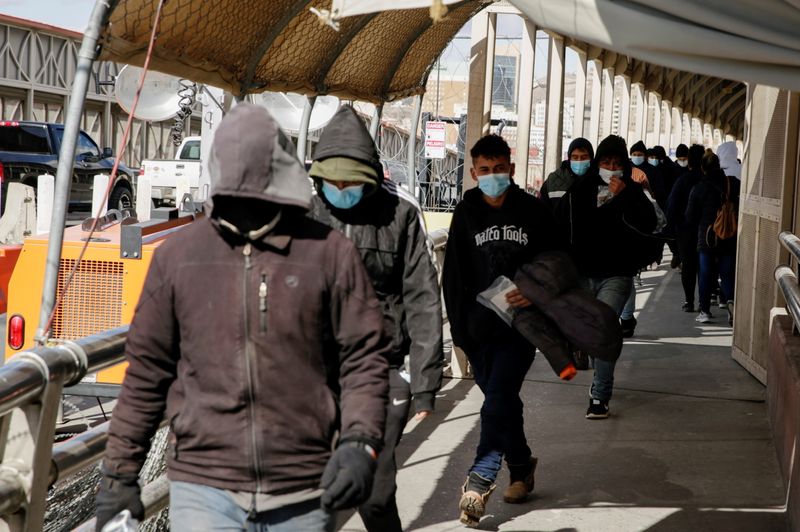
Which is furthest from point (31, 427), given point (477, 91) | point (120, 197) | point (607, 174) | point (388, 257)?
point (120, 197)

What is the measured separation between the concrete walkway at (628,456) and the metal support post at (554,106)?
806 centimetres

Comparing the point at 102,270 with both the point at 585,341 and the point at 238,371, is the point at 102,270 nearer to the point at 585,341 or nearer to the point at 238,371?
the point at 585,341

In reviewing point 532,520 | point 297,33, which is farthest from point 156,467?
point 297,33

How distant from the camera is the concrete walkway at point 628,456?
6234mm

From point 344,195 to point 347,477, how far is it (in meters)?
1.71

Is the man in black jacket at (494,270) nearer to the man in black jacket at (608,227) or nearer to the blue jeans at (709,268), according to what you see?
the man in black jacket at (608,227)

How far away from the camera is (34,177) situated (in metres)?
27.1

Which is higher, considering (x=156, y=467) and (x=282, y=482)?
(x=282, y=482)

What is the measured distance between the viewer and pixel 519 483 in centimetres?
642

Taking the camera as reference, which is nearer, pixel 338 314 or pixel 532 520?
pixel 338 314

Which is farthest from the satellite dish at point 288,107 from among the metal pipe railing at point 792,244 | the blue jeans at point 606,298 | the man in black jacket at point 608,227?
the metal pipe railing at point 792,244

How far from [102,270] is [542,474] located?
2883 millimetres

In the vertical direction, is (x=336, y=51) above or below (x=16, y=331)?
above

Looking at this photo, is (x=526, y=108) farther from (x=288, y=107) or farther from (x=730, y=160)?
(x=288, y=107)
